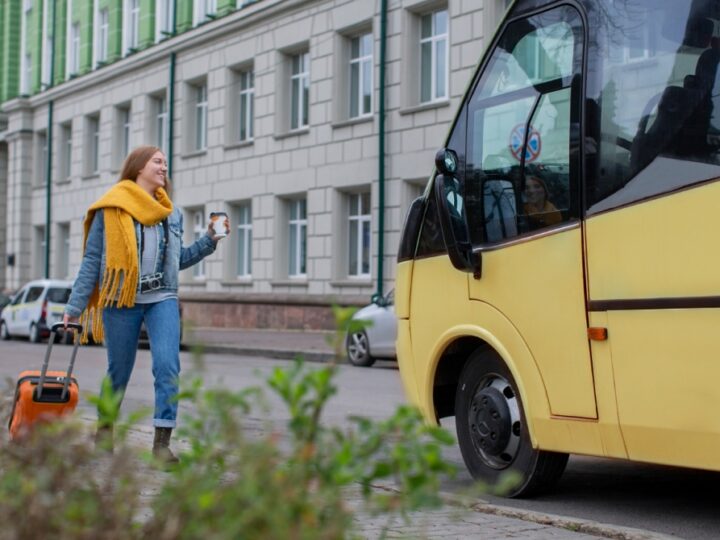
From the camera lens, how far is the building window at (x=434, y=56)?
86.5ft

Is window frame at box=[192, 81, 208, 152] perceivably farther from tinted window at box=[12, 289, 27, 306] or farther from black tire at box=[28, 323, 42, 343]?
black tire at box=[28, 323, 42, 343]

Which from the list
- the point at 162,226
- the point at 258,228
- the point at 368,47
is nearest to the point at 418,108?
the point at 368,47

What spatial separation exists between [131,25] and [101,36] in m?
A: 2.50

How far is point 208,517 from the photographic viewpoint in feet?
7.32

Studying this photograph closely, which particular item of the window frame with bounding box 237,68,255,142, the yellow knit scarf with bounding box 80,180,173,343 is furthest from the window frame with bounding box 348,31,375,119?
the yellow knit scarf with bounding box 80,180,173,343

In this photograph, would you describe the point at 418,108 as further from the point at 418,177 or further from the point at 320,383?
the point at 320,383

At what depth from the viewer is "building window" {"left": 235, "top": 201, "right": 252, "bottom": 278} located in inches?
1302

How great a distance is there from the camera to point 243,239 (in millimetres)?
33281

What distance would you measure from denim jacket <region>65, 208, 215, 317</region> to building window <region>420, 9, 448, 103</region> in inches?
735

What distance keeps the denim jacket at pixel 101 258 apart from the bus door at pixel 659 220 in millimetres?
2623

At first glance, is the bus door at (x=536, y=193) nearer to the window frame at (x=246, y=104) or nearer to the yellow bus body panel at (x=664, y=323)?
the yellow bus body panel at (x=664, y=323)

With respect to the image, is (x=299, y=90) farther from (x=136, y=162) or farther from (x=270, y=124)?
(x=136, y=162)

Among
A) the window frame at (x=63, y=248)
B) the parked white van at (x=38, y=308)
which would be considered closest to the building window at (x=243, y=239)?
the parked white van at (x=38, y=308)

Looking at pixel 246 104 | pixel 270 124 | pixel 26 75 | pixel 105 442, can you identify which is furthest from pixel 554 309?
pixel 26 75
